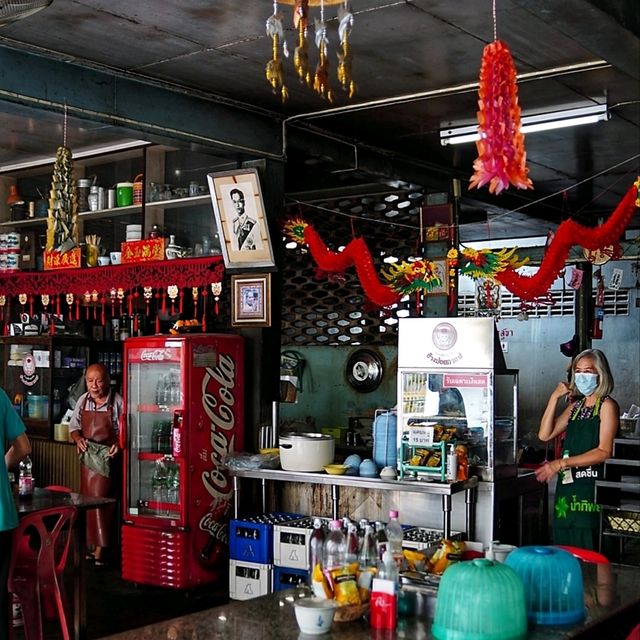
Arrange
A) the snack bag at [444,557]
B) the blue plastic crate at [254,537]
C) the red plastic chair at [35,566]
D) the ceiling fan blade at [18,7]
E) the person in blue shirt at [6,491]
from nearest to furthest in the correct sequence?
the ceiling fan blade at [18,7]
the snack bag at [444,557]
the person in blue shirt at [6,491]
the red plastic chair at [35,566]
the blue plastic crate at [254,537]

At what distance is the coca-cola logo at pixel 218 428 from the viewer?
7.36 metres

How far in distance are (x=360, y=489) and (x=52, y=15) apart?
3.67m

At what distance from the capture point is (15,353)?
392 inches

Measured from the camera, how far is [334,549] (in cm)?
361

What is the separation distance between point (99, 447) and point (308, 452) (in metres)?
2.51

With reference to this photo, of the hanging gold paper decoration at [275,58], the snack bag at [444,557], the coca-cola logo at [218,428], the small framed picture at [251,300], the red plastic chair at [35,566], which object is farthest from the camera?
the small framed picture at [251,300]

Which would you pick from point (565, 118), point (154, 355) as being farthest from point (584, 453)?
point (154, 355)

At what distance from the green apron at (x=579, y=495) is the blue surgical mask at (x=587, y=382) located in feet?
0.35

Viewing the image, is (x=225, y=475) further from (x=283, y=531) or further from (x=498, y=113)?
(x=498, y=113)

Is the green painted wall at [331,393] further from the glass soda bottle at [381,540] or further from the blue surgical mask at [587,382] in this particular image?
the glass soda bottle at [381,540]

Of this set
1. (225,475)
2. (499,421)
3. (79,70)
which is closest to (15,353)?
(225,475)

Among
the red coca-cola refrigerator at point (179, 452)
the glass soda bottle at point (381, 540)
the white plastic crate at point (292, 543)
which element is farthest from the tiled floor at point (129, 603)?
the glass soda bottle at point (381, 540)

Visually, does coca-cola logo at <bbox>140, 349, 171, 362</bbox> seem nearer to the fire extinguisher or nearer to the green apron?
the green apron

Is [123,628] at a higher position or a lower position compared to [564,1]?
lower
